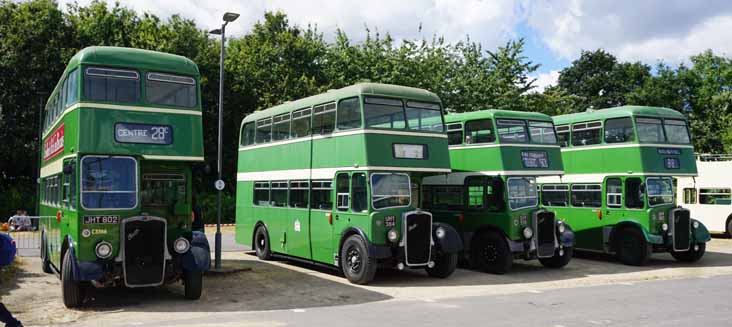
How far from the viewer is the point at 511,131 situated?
1772 cm

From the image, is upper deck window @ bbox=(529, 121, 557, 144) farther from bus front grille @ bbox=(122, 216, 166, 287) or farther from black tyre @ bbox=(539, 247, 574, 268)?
bus front grille @ bbox=(122, 216, 166, 287)

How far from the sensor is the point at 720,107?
51.1m

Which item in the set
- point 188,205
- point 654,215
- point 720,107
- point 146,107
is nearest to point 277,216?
point 188,205

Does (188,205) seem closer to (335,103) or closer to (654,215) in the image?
(335,103)

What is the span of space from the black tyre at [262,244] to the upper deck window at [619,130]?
10.5m

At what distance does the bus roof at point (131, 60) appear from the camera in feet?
38.9

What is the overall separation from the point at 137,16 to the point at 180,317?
30.9 metres

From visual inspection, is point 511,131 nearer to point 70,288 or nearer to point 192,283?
point 192,283

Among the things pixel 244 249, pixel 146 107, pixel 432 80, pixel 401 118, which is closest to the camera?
pixel 146 107

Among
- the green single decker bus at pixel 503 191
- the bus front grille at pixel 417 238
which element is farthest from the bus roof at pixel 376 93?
the bus front grille at pixel 417 238

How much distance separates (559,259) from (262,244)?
27.9 feet

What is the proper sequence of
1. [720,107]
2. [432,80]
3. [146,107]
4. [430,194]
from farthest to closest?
[720,107] → [432,80] → [430,194] → [146,107]

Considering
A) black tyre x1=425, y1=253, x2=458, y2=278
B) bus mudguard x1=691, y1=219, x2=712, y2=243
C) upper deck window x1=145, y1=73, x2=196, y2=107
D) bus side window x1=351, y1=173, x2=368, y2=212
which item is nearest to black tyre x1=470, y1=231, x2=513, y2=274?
black tyre x1=425, y1=253, x2=458, y2=278

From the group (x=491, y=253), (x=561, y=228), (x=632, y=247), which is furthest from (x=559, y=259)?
(x=632, y=247)
